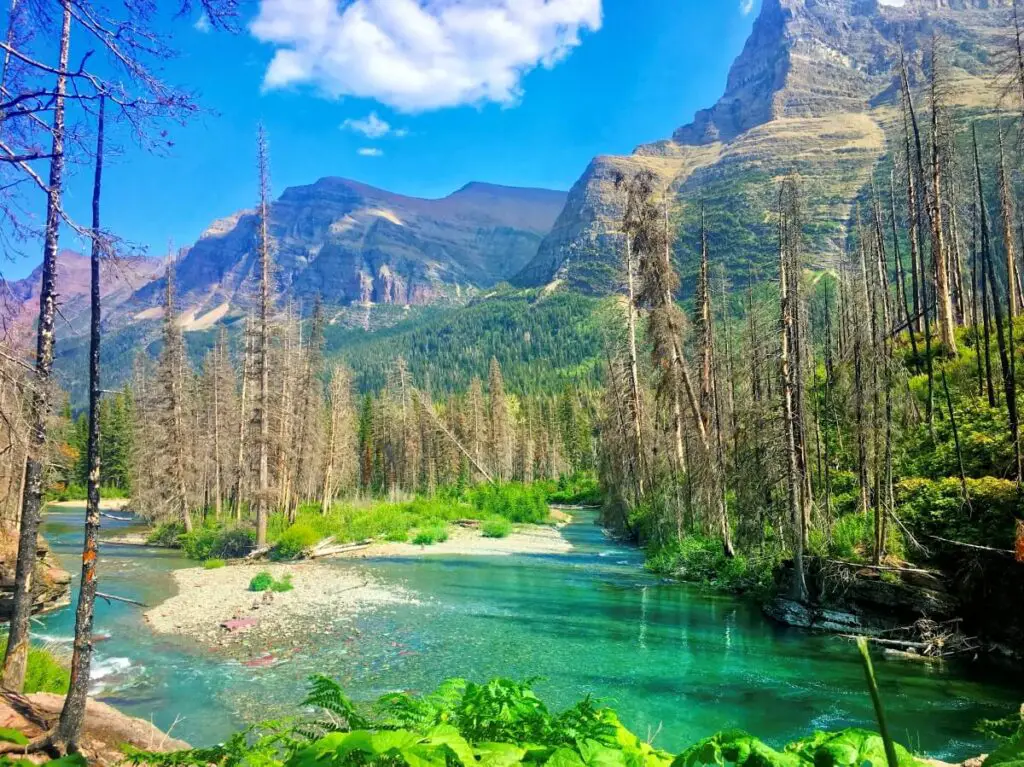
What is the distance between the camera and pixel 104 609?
19.5 meters

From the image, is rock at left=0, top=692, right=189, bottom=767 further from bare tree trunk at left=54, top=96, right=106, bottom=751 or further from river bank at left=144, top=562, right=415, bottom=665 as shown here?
river bank at left=144, top=562, right=415, bottom=665

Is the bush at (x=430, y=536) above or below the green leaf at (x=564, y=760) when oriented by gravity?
below

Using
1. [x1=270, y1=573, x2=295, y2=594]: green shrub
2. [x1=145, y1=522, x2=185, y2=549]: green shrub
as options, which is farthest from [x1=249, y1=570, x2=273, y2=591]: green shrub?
[x1=145, y1=522, x2=185, y2=549]: green shrub

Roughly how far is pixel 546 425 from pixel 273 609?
72302 millimetres

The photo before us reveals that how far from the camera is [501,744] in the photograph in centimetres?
246

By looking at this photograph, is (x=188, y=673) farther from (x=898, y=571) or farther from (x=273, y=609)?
(x=898, y=571)

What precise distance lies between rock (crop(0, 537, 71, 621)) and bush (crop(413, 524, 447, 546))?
58.2 feet

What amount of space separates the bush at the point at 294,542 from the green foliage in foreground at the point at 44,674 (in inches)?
769

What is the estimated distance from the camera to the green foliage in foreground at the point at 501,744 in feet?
7.16

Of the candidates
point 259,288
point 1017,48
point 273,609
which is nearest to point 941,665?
point 1017,48

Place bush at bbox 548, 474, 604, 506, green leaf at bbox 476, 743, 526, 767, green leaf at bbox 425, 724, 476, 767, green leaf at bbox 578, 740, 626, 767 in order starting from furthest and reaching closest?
bush at bbox 548, 474, 604, 506 < green leaf at bbox 578, 740, 626, 767 < green leaf at bbox 476, 743, 526, 767 < green leaf at bbox 425, 724, 476, 767

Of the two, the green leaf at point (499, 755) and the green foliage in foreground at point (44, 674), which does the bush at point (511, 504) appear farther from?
the green leaf at point (499, 755)

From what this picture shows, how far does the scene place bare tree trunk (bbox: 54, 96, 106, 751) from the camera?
284 inches

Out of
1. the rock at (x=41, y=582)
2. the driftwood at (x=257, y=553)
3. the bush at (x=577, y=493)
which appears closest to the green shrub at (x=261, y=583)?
the rock at (x=41, y=582)
